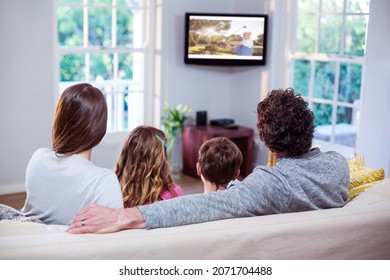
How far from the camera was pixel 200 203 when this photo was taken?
1.91 metres

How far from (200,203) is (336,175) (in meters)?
0.58

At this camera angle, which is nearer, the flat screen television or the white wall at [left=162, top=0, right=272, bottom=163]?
the flat screen television

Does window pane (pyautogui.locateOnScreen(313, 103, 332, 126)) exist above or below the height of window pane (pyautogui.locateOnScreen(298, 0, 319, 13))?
below

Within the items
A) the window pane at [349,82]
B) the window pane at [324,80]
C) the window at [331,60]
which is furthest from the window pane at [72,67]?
the window pane at [349,82]

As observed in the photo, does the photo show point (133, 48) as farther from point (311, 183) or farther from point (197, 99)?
point (311, 183)

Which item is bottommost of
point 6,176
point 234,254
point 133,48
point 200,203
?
point 6,176

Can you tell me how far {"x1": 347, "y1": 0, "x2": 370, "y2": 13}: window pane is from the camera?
5.08 meters

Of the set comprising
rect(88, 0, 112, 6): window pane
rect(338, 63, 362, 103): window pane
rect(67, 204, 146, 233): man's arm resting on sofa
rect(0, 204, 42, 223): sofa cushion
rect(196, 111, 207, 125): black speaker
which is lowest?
rect(196, 111, 207, 125): black speaker

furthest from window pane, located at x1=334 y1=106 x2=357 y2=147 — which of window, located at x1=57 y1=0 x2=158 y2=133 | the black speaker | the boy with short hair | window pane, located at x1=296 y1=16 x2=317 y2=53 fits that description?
the boy with short hair

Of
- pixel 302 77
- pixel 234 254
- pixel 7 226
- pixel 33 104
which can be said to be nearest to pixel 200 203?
pixel 234 254

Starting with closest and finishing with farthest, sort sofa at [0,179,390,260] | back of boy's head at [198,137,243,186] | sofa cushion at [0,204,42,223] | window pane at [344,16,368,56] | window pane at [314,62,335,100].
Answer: sofa at [0,179,390,260]
sofa cushion at [0,204,42,223]
back of boy's head at [198,137,243,186]
window pane at [344,16,368,56]
window pane at [314,62,335,100]

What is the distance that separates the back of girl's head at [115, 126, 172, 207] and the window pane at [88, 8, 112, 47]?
3.26 m

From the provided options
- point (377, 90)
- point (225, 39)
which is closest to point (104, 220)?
point (377, 90)

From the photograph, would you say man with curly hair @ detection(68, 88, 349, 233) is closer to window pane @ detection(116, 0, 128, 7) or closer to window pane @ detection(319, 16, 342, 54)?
window pane @ detection(319, 16, 342, 54)
